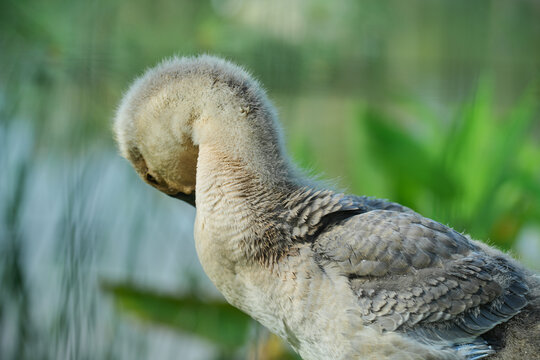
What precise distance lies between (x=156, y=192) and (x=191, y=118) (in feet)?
5.71

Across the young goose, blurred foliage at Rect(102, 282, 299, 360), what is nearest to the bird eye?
the young goose

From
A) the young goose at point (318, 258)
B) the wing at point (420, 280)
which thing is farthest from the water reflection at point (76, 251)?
the wing at point (420, 280)

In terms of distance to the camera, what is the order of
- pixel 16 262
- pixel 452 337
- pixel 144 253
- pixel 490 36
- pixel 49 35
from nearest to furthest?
pixel 452 337 → pixel 16 262 → pixel 144 253 → pixel 49 35 → pixel 490 36

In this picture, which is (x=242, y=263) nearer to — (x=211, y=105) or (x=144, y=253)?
(x=211, y=105)

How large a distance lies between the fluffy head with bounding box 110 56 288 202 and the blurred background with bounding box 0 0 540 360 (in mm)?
256

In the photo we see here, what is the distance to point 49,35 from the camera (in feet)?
12.4

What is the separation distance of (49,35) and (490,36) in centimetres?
384

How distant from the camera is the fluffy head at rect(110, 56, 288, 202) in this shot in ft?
4.65

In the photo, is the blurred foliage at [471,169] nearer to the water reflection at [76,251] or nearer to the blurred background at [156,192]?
the blurred background at [156,192]

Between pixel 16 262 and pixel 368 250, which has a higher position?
pixel 368 250

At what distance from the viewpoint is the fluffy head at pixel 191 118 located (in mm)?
1418

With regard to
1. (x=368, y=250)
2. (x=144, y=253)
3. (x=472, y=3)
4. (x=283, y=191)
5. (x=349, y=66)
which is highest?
(x=472, y=3)

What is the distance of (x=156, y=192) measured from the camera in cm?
314

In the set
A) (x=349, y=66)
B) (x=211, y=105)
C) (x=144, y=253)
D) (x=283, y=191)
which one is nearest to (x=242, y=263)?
(x=283, y=191)
